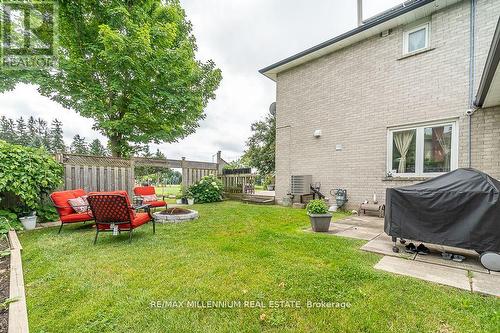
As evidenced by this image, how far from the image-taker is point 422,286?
7.67 ft

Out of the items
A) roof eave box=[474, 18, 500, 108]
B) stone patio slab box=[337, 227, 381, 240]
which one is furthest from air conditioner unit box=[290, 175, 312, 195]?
roof eave box=[474, 18, 500, 108]

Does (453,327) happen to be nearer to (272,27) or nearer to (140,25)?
(272,27)

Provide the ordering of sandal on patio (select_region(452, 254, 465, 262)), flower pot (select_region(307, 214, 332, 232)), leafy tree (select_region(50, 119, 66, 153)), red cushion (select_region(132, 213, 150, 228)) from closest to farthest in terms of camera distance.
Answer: sandal on patio (select_region(452, 254, 465, 262)), red cushion (select_region(132, 213, 150, 228)), flower pot (select_region(307, 214, 332, 232)), leafy tree (select_region(50, 119, 66, 153))

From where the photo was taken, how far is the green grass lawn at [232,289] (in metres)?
1.81

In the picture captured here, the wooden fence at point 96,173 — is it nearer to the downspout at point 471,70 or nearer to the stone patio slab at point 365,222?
the stone patio slab at point 365,222

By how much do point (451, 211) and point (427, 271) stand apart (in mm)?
933

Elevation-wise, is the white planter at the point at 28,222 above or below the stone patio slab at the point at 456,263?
below

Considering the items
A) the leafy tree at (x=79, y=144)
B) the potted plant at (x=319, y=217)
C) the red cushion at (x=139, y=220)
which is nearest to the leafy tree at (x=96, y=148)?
the leafy tree at (x=79, y=144)

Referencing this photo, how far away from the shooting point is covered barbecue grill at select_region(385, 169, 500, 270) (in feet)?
8.98

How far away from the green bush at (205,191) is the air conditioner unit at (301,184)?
12.1 feet

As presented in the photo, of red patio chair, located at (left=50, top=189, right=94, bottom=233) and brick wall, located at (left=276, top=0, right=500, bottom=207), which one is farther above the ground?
brick wall, located at (left=276, top=0, right=500, bottom=207)

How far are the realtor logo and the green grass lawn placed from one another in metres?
7.59

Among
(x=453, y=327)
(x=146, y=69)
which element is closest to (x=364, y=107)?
(x=453, y=327)

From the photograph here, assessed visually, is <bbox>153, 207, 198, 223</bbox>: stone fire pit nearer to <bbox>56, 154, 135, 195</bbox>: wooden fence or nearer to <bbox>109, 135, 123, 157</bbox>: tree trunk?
<bbox>56, 154, 135, 195</bbox>: wooden fence
